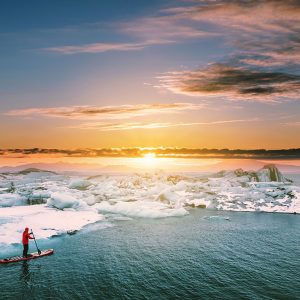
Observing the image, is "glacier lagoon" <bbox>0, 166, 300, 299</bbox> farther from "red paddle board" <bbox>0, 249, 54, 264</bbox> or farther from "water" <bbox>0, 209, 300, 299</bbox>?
"red paddle board" <bbox>0, 249, 54, 264</bbox>

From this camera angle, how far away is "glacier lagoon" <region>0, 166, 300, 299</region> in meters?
35.5

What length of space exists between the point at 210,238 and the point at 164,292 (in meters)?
28.1

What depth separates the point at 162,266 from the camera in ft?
141

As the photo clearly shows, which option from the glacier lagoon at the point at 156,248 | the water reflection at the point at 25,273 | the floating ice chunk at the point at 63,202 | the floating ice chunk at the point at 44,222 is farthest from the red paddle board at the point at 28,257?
the floating ice chunk at the point at 63,202

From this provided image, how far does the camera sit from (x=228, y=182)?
144500mm

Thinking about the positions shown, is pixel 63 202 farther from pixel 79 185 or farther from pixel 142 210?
pixel 79 185

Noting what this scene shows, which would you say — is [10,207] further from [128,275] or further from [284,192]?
[284,192]

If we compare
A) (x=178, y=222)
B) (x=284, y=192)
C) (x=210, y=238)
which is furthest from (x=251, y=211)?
(x=210, y=238)

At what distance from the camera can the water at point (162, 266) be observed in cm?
3434

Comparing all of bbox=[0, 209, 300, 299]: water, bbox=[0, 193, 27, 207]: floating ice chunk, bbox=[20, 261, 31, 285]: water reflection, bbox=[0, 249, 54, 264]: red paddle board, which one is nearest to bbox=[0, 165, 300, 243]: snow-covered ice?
bbox=[0, 193, 27, 207]: floating ice chunk

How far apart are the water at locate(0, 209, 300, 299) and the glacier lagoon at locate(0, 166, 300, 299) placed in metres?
0.12

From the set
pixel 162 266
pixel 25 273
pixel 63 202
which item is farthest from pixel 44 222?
pixel 162 266

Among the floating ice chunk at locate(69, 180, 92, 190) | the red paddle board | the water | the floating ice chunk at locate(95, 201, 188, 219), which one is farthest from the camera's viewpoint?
the floating ice chunk at locate(69, 180, 92, 190)

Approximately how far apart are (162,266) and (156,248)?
976cm
